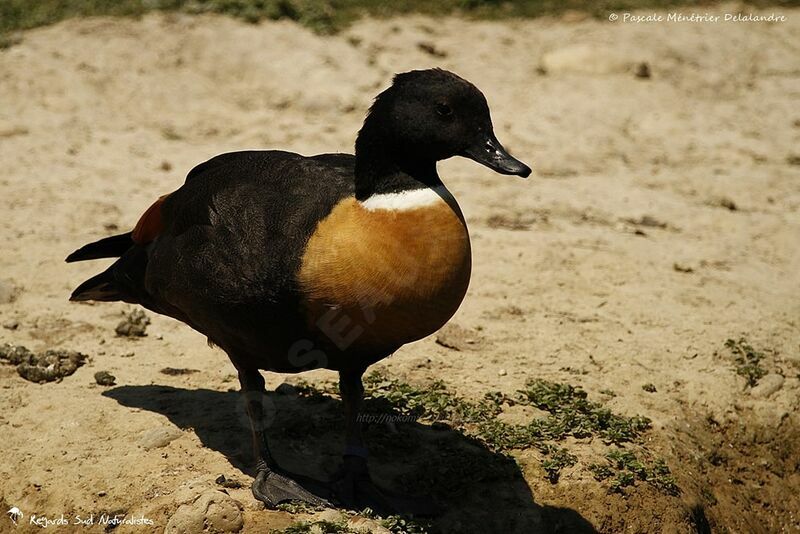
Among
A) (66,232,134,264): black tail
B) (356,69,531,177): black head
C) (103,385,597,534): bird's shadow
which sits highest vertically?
(356,69,531,177): black head

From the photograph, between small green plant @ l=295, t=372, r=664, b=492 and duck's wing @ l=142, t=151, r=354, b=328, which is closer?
duck's wing @ l=142, t=151, r=354, b=328

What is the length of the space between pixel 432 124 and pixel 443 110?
7 centimetres

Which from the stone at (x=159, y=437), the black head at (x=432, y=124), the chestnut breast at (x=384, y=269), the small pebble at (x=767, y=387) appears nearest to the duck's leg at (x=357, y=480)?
the chestnut breast at (x=384, y=269)

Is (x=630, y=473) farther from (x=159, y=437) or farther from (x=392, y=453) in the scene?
(x=159, y=437)

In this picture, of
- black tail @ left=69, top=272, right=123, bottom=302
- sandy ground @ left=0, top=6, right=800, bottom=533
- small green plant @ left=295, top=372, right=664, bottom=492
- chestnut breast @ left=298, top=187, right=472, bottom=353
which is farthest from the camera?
black tail @ left=69, top=272, right=123, bottom=302

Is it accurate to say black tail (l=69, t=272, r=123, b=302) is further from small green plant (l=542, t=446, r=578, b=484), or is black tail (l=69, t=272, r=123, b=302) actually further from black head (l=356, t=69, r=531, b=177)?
small green plant (l=542, t=446, r=578, b=484)

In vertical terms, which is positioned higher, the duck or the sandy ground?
the duck

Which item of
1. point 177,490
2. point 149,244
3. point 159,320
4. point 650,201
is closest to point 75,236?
point 159,320

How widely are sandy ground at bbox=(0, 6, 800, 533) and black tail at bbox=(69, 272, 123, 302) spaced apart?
0.44m

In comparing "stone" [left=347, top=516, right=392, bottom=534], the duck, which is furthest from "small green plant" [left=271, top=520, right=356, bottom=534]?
the duck

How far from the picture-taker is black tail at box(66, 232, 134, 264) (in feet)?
17.4

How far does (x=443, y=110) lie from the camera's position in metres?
4.19

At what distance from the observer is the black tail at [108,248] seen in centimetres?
531

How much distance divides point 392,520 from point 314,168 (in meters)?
1.44
